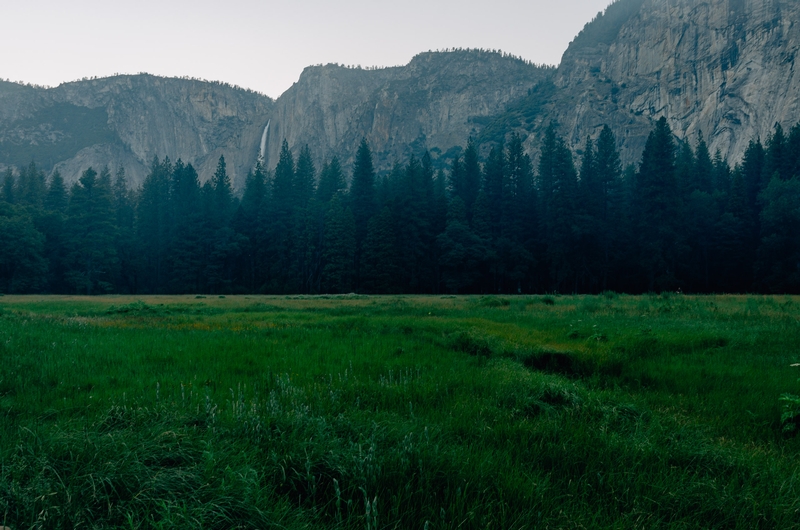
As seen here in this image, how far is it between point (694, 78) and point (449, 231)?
13738cm

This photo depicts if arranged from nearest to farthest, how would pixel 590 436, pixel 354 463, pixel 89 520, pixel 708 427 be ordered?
pixel 89 520, pixel 354 463, pixel 590 436, pixel 708 427

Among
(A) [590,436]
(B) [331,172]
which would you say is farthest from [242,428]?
(B) [331,172]

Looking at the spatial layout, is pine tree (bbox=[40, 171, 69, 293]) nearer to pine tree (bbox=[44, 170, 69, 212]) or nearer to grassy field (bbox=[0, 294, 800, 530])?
pine tree (bbox=[44, 170, 69, 212])

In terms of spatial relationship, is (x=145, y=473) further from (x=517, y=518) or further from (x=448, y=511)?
(x=517, y=518)

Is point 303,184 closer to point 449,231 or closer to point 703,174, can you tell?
point 449,231

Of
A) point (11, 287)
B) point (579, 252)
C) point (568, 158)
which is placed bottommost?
point (11, 287)

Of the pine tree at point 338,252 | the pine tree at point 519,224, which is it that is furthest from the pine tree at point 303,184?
the pine tree at point 519,224

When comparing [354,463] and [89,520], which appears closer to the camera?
[89,520]

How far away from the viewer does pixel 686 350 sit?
10922 mm

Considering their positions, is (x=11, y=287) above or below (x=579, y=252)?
below

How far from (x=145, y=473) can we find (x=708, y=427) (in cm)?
627

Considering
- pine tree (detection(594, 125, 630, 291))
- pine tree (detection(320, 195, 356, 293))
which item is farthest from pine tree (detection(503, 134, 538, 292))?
pine tree (detection(320, 195, 356, 293))

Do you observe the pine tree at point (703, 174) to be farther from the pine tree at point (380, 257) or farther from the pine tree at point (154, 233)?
the pine tree at point (154, 233)

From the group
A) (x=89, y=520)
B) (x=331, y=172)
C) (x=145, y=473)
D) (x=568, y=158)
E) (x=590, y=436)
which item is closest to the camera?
(x=89, y=520)
